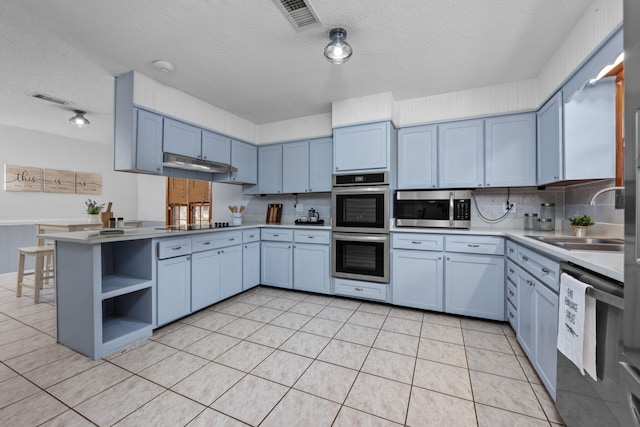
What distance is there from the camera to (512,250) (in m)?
2.43

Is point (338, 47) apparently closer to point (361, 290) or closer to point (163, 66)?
point (163, 66)

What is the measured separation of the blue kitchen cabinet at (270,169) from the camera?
4.22 meters

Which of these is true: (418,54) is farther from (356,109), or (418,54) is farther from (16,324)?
(16,324)

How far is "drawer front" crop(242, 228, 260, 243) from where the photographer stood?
361cm

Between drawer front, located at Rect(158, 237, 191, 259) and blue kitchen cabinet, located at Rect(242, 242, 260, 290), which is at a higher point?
drawer front, located at Rect(158, 237, 191, 259)

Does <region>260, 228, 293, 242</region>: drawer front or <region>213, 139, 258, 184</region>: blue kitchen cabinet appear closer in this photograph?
<region>260, 228, 293, 242</region>: drawer front

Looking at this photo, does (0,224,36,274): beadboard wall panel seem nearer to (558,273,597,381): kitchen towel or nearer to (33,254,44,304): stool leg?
(33,254,44,304): stool leg

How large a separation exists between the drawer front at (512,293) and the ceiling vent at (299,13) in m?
2.71

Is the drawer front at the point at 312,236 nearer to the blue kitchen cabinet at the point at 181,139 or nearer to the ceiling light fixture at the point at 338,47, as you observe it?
the blue kitchen cabinet at the point at 181,139

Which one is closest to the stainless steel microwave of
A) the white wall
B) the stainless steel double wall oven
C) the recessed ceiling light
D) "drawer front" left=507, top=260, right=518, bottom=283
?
the stainless steel double wall oven

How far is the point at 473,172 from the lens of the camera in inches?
121

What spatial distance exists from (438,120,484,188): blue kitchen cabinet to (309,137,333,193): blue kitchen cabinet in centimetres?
143

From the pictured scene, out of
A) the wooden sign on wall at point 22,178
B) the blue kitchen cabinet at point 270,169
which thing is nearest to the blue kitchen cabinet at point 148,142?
the blue kitchen cabinet at point 270,169

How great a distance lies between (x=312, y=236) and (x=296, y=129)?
1.71m
